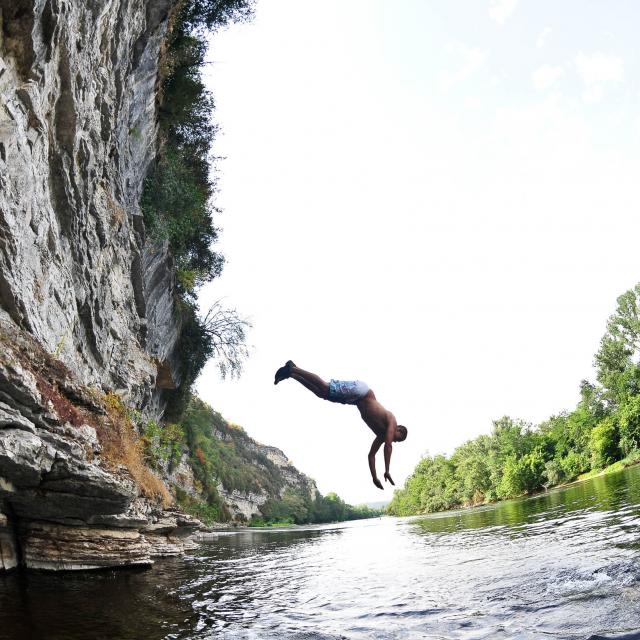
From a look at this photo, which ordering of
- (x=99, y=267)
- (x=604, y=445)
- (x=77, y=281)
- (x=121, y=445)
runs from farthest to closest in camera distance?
1. (x=604, y=445)
2. (x=99, y=267)
3. (x=77, y=281)
4. (x=121, y=445)

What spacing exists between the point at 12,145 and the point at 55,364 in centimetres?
471

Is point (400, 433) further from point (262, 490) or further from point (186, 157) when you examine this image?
point (262, 490)

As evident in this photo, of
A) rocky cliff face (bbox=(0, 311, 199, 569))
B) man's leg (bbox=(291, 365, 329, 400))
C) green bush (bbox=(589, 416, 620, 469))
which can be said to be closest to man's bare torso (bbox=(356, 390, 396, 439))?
man's leg (bbox=(291, 365, 329, 400))

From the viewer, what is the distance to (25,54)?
10.4 m

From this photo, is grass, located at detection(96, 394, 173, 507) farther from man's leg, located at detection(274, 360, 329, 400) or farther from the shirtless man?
the shirtless man

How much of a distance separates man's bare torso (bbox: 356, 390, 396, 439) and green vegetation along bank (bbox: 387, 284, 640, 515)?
146 feet

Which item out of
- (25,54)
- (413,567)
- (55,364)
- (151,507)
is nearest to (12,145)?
(25,54)

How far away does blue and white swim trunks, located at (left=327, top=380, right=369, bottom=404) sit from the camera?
788 cm

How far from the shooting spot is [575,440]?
54.4 m

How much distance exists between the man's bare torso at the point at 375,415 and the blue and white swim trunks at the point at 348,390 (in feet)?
0.43

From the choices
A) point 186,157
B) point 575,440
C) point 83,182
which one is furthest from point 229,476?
point 83,182

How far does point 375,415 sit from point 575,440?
55.6 metres

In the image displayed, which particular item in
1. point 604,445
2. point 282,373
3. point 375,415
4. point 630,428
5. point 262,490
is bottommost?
point 262,490

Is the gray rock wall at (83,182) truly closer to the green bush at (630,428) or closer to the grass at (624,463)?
the grass at (624,463)
